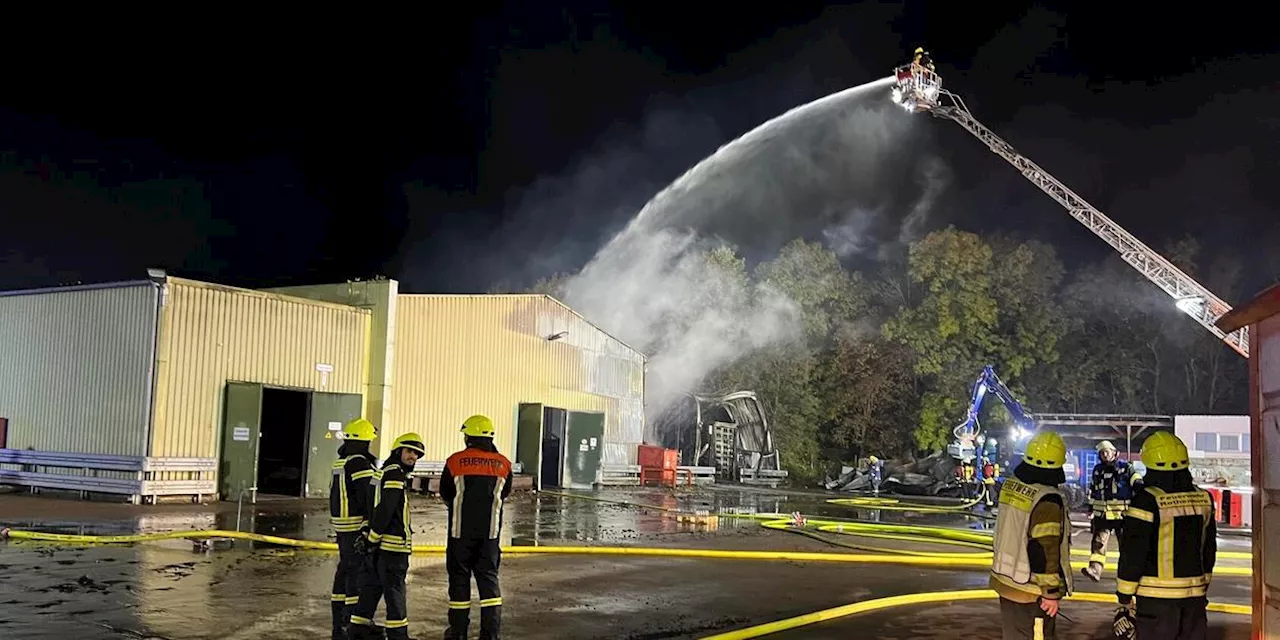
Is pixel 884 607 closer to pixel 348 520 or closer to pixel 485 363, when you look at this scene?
pixel 348 520

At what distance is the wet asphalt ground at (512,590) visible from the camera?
7.84 m

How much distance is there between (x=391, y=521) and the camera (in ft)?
22.4

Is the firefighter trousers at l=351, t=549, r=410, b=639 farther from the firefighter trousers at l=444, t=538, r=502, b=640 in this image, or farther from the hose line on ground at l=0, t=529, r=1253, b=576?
the hose line on ground at l=0, t=529, r=1253, b=576

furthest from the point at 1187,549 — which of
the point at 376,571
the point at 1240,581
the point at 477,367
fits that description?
the point at 477,367

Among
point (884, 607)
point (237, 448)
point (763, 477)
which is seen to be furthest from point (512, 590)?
point (763, 477)

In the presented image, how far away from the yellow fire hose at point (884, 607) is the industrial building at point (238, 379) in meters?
12.4

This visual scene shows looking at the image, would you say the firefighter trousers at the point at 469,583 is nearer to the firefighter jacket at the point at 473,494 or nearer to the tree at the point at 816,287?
the firefighter jacket at the point at 473,494

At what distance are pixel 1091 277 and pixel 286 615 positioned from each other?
118 ft

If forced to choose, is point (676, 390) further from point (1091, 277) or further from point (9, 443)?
point (9, 443)

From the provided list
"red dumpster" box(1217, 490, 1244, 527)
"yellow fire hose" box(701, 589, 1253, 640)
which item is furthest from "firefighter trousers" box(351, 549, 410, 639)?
"red dumpster" box(1217, 490, 1244, 527)

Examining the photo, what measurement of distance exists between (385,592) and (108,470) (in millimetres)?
13069

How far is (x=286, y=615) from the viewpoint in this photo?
8.12 meters

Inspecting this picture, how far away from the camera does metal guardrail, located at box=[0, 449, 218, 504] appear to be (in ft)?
56.1

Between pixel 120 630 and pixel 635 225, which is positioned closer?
pixel 120 630
